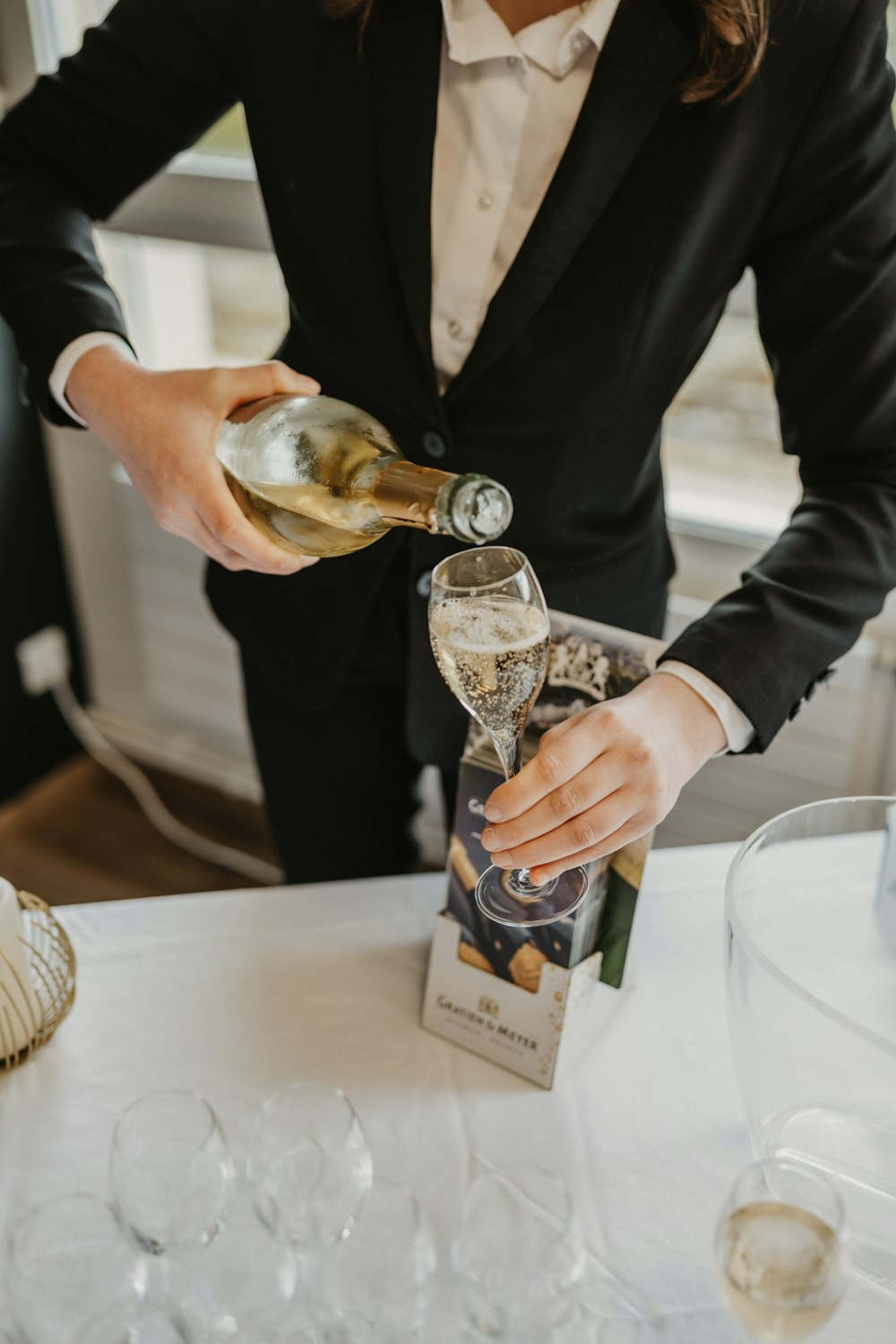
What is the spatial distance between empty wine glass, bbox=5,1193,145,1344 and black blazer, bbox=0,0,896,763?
524mm

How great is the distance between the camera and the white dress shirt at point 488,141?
3.05 ft

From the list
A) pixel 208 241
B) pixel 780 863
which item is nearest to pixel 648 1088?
pixel 780 863

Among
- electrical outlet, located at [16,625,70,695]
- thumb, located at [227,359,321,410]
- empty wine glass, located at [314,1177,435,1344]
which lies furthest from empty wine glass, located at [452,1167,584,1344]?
electrical outlet, located at [16,625,70,695]

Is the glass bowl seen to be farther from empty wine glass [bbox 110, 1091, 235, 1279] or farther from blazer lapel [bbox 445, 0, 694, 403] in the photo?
blazer lapel [bbox 445, 0, 694, 403]

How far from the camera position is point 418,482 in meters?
0.72

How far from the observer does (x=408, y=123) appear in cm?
96

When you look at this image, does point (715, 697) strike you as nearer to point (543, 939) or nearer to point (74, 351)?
point (543, 939)

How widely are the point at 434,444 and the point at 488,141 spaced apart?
248 millimetres

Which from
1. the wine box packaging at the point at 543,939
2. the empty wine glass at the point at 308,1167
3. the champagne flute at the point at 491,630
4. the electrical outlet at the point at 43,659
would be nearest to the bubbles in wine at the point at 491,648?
the champagne flute at the point at 491,630

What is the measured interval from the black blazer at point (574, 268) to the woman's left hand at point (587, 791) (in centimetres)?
10

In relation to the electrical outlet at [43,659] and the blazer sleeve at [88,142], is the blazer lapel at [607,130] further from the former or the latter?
the electrical outlet at [43,659]

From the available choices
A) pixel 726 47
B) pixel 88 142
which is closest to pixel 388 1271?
pixel 726 47

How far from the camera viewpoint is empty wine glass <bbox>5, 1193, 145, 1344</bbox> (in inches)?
25.0

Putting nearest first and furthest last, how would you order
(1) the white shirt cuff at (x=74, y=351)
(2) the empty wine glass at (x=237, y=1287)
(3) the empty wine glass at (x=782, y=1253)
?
(3) the empty wine glass at (x=782, y=1253) → (2) the empty wine glass at (x=237, y=1287) → (1) the white shirt cuff at (x=74, y=351)
